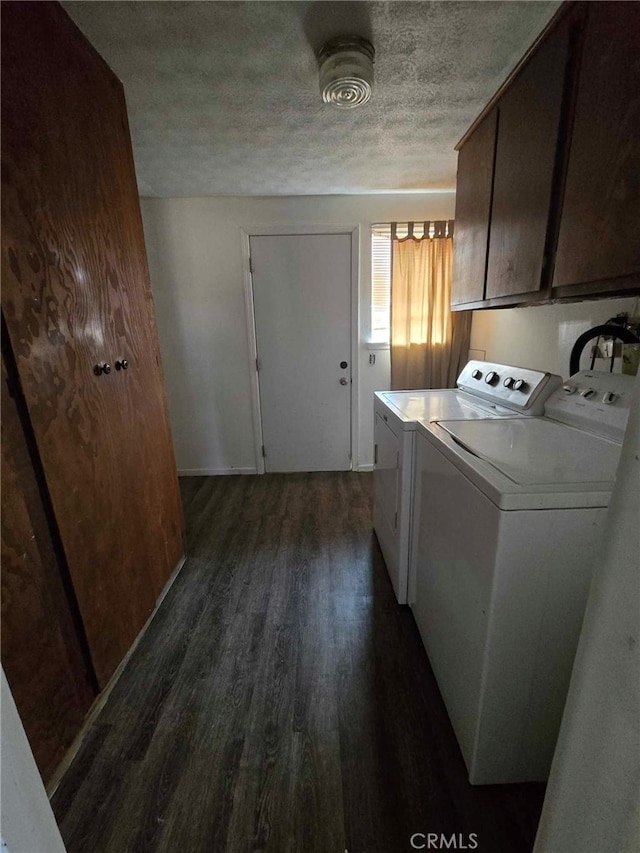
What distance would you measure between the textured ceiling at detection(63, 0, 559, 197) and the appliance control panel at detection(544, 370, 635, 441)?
126 centimetres

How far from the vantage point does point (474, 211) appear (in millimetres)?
1754

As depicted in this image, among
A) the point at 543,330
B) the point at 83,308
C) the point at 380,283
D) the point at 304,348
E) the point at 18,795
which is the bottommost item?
the point at 18,795

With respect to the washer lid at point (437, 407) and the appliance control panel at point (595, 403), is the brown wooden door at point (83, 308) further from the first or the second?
the appliance control panel at point (595, 403)

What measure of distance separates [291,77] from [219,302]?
5.94ft

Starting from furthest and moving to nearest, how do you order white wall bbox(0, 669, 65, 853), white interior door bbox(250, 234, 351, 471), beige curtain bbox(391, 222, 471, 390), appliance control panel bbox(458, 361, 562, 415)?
1. white interior door bbox(250, 234, 351, 471)
2. beige curtain bbox(391, 222, 471, 390)
3. appliance control panel bbox(458, 361, 562, 415)
4. white wall bbox(0, 669, 65, 853)

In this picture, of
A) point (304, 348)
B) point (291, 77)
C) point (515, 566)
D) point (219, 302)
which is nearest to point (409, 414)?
point (515, 566)

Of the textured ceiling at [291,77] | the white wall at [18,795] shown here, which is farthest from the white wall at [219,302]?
the white wall at [18,795]

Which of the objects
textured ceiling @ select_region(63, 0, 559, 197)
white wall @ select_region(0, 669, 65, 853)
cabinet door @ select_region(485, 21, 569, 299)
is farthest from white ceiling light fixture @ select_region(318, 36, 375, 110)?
white wall @ select_region(0, 669, 65, 853)

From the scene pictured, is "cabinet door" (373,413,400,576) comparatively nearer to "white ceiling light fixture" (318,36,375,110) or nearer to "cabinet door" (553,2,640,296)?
"cabinet door" (553,2,640,296)

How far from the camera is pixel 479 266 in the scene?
5.67 feet

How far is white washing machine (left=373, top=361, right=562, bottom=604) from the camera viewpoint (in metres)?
1.52

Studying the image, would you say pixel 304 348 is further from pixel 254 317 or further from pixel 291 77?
pixel 291 77

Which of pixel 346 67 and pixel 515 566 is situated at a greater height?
pixel 346 67

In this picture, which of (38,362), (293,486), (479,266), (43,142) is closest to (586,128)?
(479,266)
